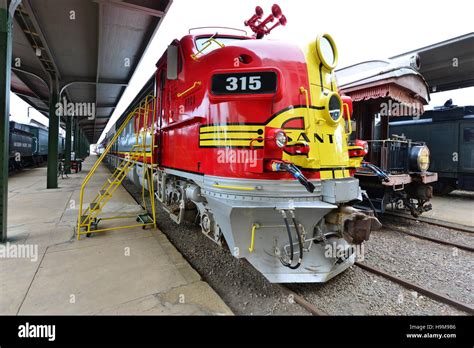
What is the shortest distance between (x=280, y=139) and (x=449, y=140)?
11319 millimetres

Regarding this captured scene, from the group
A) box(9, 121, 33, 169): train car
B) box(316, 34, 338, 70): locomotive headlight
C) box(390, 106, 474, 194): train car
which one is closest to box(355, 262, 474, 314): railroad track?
box(316, 34, 338, 70): locomotive headlight

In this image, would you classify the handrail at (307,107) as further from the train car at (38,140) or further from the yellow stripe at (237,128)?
the train car at (38,140)

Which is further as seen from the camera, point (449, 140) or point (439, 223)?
point (449, 140)

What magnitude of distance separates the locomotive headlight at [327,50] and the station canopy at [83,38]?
464cm

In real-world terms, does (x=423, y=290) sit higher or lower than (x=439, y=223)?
lower

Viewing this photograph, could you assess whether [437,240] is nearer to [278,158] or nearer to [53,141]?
[278,158]

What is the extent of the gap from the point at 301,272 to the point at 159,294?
5.27 ft

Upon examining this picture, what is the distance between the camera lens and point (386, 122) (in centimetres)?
671

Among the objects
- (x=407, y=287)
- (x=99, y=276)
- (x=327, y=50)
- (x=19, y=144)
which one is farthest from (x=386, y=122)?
(x=19, y=144)

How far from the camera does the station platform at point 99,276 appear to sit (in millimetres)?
2541

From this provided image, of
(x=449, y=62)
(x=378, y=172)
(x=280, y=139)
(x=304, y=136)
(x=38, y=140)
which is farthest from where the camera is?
(x=38, y=140)

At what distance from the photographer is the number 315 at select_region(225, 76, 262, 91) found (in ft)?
8.72

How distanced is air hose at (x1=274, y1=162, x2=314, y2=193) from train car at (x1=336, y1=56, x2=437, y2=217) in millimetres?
3524

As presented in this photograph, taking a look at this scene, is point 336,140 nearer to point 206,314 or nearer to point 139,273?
point 206,314
